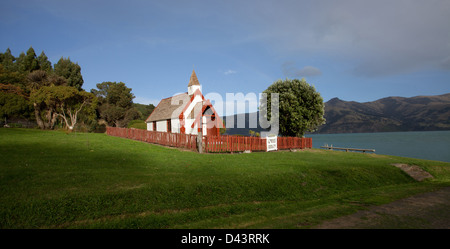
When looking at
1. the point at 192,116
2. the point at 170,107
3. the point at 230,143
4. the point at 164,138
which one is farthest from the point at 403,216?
the point at 170,107

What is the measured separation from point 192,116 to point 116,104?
44.5 m

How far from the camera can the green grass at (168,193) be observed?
22.2 feet

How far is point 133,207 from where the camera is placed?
755cm

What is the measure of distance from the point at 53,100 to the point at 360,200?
42009mm

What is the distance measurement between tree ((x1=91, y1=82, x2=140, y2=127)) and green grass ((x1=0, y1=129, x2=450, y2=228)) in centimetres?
5111

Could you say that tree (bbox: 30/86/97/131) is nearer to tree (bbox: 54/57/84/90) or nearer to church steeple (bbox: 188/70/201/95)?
church steeple (bbox: 188/70/201/95)

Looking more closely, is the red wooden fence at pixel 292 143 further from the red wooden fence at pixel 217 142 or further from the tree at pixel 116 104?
the tree at pixel 116 104

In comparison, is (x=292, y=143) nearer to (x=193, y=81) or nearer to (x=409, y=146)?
(x=193, y=81)

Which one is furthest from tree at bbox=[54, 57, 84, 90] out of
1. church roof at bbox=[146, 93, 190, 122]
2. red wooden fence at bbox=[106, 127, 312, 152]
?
red wooden fence at bbox=[106, 127, 312, 152]

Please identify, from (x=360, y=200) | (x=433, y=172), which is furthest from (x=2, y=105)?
(x=433, y=172)

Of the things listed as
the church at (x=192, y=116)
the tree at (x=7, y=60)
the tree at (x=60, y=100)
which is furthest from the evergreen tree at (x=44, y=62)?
the church at (x=192, y=116)

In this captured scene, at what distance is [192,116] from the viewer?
31.7 meters
